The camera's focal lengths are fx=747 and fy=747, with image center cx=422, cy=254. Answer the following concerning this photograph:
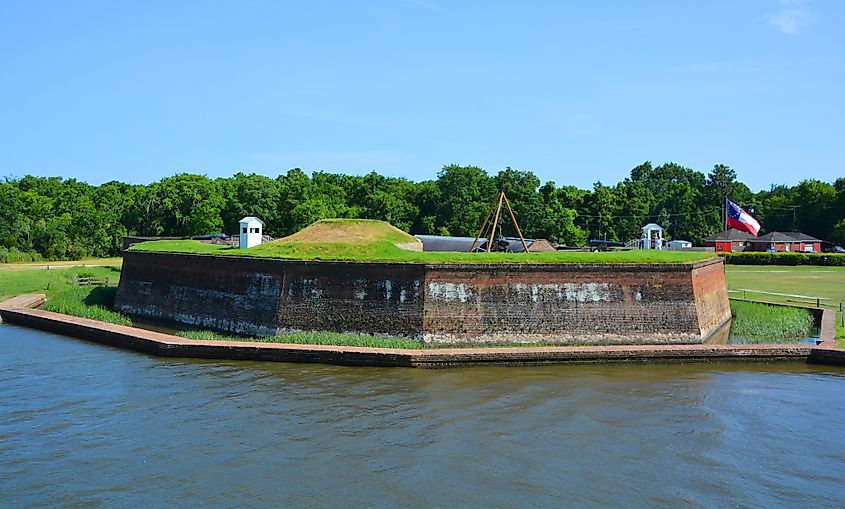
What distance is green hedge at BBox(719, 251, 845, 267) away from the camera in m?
41.8

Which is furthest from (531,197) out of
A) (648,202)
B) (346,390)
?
(346,390)

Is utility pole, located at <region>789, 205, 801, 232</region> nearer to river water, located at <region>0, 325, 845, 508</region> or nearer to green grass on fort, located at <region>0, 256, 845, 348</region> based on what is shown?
green grass on fort, located at <region>0, 256, 845, 348</region>

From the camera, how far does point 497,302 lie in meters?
18.2

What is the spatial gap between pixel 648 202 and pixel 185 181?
109 ft

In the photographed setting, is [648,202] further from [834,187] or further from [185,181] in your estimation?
[185,181]

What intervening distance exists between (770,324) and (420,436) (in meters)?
14.0

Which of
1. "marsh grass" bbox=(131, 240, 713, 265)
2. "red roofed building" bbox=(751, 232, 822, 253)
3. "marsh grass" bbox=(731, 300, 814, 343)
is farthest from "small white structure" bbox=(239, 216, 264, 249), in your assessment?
"red roofed building" bbox=(751, 232, 822, 253)

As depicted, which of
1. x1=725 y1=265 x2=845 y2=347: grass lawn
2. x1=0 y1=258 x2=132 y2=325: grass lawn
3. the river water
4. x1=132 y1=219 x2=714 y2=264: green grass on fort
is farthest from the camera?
x1=725 y1=265 x2=845 y2=347: grass lawn

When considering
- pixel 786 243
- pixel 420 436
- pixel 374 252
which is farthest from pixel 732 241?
pixel 420 436

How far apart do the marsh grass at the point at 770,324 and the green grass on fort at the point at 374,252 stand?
2.34m

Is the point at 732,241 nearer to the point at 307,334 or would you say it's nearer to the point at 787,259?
the point at 787,259

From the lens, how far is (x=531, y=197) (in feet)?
150

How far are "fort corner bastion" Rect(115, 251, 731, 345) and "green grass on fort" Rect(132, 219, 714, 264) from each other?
34 cm

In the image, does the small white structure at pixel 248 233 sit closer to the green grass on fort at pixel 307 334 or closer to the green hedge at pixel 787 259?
the green grass on fort at pixel 307 334
